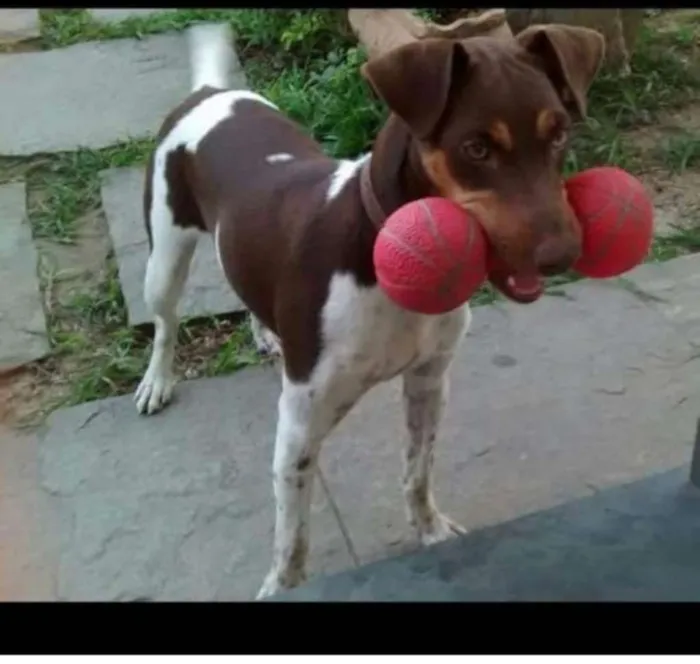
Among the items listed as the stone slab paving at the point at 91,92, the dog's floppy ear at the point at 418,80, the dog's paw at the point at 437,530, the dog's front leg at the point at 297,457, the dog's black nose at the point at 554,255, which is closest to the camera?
the dog's black nose at the point at 554,255

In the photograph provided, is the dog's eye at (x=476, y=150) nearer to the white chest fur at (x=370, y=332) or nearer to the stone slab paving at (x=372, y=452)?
the white chest fur at (x=370, y=332)

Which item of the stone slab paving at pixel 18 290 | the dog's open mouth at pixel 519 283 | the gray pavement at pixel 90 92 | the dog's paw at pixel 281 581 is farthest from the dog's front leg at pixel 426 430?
the gray pavement at pixel 90 92

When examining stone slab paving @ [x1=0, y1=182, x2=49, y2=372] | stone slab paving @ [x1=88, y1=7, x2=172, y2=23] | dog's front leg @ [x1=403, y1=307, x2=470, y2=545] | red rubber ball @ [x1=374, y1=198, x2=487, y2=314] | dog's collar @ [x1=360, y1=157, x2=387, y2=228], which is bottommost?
stone slab paving @ [x1=88, y1=7, x2=172, y2=23]

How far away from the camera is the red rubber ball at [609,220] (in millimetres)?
2225

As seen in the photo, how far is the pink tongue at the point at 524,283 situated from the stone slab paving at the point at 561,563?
67 centimetres

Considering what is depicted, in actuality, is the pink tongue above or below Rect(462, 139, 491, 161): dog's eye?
below

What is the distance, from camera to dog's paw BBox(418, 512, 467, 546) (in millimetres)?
3125

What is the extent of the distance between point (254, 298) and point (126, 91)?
3067 mm

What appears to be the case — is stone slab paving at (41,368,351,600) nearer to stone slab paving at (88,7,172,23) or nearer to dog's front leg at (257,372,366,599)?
dog's front leg at (257,372,366,599)

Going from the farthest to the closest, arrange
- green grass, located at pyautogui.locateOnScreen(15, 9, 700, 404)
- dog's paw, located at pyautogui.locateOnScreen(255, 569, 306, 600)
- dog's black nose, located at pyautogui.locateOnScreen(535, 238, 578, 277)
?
green grass, located at pyautogui.locateOnScreen(15, 9, 700, 404)
dog's paw, located at pyautogui.locateOnScreen(255, 569, 306, 600)
dog's black nose, located at pyautogui.locateOnScreen(535, 238, 578, 277)

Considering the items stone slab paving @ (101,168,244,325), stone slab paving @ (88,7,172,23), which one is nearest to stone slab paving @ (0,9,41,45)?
stone slab paving @ (88,7,172,23)

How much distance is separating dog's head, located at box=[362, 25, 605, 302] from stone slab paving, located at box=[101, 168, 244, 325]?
72.0 inches

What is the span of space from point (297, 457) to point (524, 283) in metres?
0.84

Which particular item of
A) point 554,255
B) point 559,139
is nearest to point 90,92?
point 559,139
